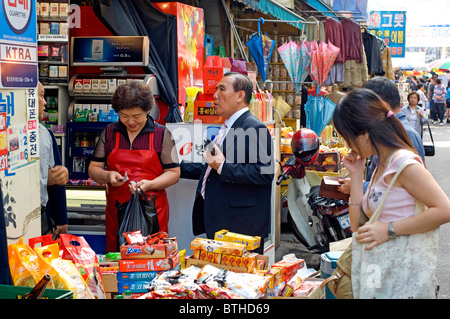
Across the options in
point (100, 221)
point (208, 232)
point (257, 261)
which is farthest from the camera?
point (100, 221)

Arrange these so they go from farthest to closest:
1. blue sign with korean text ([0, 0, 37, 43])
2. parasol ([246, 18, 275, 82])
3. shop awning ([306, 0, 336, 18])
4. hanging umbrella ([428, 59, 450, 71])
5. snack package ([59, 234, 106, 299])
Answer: hanging umbrella ([428, 59, 450, 71]) → shop awning ([306, 0, 336, 18]) → parasol ([246, 18, 275, 82]) → blue sign with korean text ([0, 0, 37, 43]) → snack package ([59, 234, 106, 299])

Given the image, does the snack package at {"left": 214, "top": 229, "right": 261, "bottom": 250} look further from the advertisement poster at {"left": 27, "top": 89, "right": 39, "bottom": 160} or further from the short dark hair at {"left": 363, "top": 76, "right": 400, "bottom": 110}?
the short dark hair at {"left": 363, "top": 76, "right": 400, "bottom": 110}

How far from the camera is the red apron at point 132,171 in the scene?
Answer: 4.87 meters

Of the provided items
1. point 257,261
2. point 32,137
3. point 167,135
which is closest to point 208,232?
point 167,135

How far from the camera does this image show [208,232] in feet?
16.0

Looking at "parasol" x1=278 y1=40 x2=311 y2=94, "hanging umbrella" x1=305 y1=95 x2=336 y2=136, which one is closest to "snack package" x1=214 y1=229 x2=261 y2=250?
"hanging umbrella" x1=305 y1=95 x2=336 y2=136

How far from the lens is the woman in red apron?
477cm

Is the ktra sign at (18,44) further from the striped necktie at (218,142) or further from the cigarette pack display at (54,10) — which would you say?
the cigarette pack display at (54,10)

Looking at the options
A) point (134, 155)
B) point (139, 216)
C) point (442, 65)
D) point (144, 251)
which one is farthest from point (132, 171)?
point (442, 65)

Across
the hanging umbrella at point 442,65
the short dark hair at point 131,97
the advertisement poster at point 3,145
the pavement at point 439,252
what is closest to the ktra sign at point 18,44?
the advertisement poster at point 3,145

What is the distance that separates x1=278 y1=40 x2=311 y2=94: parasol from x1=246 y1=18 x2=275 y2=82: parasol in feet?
1.89

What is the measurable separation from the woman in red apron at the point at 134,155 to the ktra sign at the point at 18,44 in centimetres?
115
